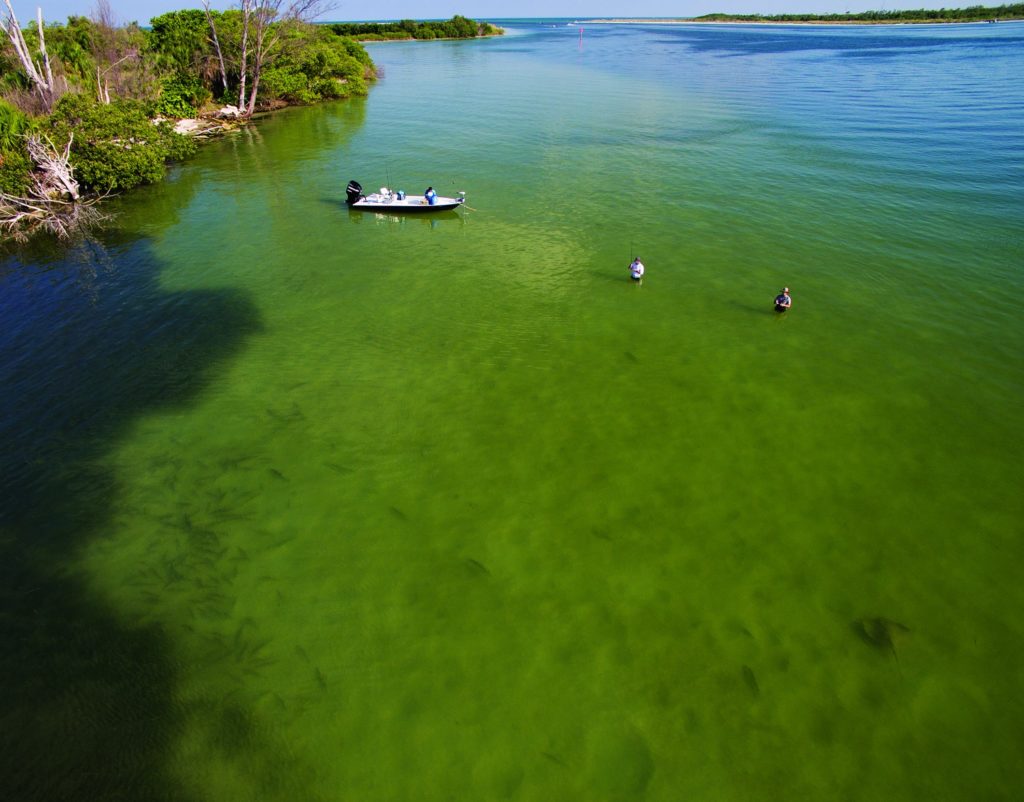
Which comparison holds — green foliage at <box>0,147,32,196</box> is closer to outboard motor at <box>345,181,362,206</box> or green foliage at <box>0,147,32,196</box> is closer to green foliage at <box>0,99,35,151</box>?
green foliage at <box>0,99,35,151</box>


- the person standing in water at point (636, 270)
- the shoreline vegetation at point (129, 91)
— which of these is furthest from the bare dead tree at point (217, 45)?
the person standing in water at point (636, 270)

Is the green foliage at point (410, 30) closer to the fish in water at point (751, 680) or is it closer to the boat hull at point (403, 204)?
the boat hull at point (403, 204)

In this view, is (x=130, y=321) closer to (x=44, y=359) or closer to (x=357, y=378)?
(x=44, y=359)

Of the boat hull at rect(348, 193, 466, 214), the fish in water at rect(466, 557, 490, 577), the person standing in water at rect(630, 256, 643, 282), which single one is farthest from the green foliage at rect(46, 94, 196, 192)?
the fish in water at rect(466, 557, 490, 577)

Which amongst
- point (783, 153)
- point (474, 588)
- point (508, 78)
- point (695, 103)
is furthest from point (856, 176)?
point (508, 78)

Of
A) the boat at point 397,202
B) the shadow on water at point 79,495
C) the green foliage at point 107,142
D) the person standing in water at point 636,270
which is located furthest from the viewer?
the green foliage at point 107,142

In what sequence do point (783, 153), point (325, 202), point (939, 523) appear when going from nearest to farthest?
point (939, 523) → point (325, 202) → point (783, 153)
